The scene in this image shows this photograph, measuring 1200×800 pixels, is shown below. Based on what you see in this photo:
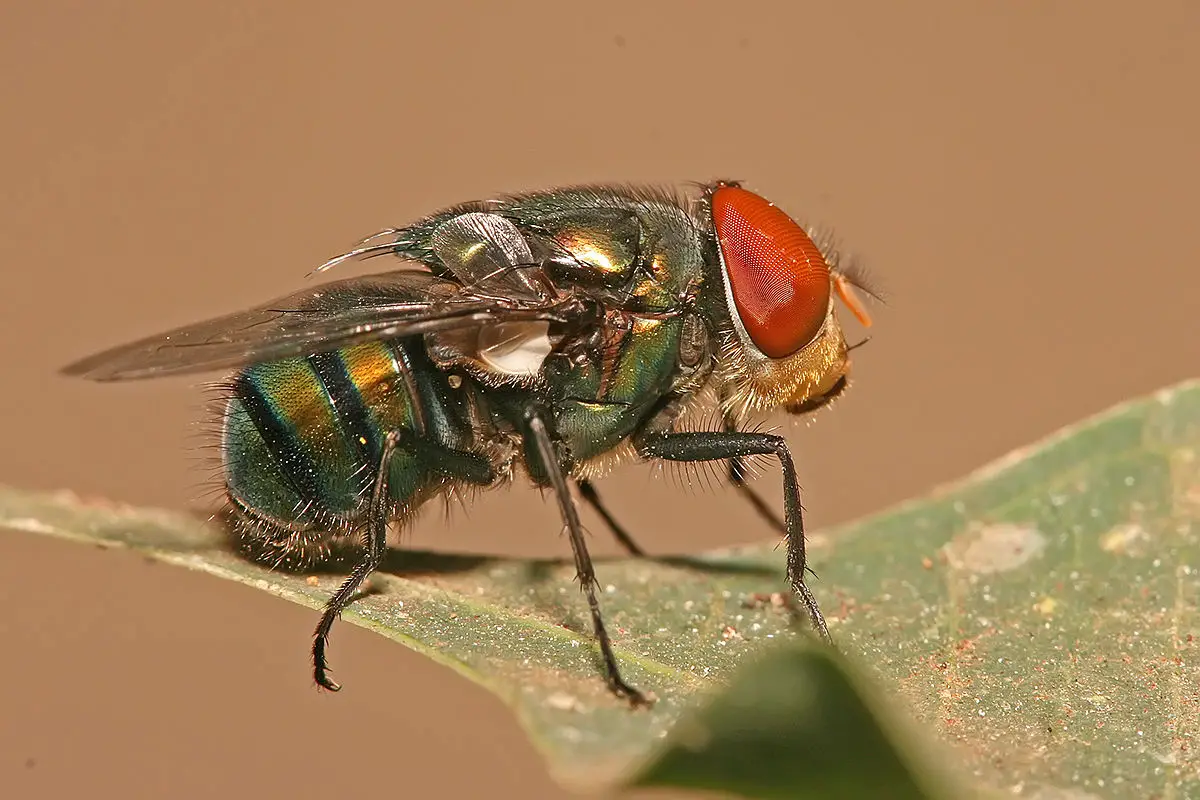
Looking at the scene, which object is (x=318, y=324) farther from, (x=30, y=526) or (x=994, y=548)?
(x=994, y=548)

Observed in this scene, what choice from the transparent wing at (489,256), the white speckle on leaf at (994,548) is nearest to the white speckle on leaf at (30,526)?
the transparent wing at (489,256)

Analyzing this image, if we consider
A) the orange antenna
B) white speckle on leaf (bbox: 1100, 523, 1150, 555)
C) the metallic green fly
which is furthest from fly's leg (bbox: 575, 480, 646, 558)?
white speckle on leaf (bbox: 1100, 523, 1150, 555)

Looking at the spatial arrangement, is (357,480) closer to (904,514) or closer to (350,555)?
(350,555)

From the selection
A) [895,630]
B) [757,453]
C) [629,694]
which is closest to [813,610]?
[895,630]

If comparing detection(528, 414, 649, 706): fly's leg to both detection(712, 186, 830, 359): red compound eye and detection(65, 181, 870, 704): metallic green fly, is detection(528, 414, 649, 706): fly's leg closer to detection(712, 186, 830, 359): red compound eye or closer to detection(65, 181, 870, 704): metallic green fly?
detection(65, 181, 870, 704): metallic green fly

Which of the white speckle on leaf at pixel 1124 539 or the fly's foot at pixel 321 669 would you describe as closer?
the fly's foot at pixel 321 669

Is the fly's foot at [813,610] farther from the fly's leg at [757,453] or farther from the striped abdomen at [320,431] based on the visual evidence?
the striped abdomen at [320,431]
